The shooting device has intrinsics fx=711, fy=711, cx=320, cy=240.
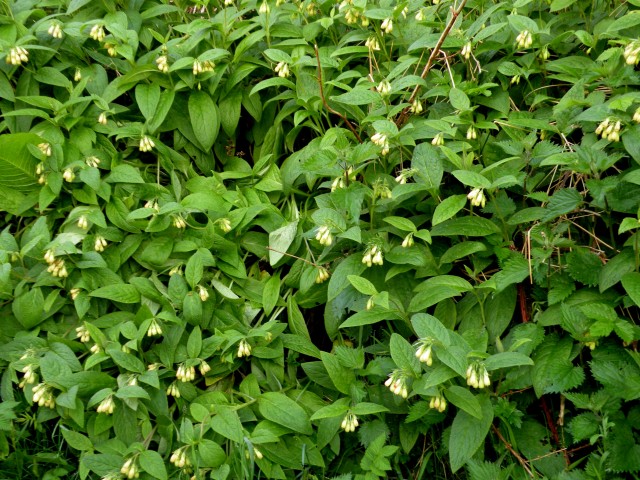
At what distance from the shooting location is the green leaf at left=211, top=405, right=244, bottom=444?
2932 mm

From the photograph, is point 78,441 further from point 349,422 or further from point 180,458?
point 349,422

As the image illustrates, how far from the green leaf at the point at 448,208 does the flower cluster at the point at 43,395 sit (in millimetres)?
1803

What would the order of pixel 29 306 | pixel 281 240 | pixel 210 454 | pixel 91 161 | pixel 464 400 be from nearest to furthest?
1. pixel 464 400
2. pixel 210 454
3. pixel 29 306
4. pixel 281 240
5. pixel 91 161

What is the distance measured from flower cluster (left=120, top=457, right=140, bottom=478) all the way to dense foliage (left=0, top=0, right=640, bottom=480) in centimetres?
1

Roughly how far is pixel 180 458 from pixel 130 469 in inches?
8.2

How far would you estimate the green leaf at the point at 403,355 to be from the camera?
110 inches

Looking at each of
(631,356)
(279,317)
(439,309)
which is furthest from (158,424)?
(631,356)

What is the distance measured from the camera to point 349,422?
291cm

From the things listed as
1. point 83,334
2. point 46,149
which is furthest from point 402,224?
point 46,149

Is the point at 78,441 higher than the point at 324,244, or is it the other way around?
the point at 324,244

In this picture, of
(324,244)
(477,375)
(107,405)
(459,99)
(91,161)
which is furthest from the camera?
(91,161)

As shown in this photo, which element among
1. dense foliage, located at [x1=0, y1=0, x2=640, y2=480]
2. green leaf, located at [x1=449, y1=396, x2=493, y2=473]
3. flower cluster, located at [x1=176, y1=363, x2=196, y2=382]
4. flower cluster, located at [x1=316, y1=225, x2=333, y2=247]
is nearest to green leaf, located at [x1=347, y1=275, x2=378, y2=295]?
dense foliage, located at [x1=0, y1=0, x2=640, y2=480]

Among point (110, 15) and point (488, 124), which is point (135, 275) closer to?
point (110, 15)

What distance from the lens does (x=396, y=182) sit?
3.31m
